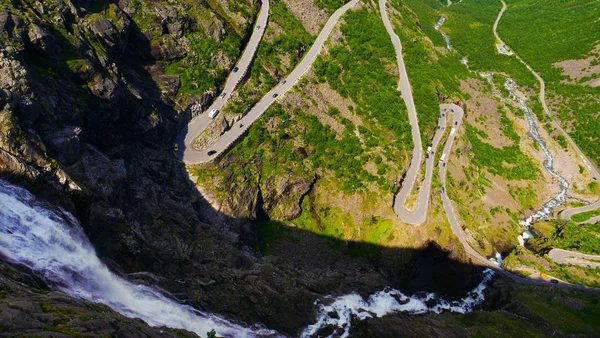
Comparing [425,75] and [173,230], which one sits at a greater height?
[425,75]

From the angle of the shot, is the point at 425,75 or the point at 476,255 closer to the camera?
the point at 476,255

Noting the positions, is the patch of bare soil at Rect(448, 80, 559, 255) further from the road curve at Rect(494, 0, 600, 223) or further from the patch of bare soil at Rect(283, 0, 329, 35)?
the patch of bare soil at Rect(283, 0, 329, 35)

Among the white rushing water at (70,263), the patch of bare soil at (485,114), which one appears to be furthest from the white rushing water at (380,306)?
the patch of bare soil at (485,114)

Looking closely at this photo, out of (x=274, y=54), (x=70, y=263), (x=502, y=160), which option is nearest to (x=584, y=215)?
(x=502, y=160)

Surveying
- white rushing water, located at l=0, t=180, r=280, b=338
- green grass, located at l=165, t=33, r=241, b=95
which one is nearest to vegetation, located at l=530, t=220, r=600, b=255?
white rushing water, located at l=0, t=180, r=280, b=338

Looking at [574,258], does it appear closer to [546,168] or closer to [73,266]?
[546,168]

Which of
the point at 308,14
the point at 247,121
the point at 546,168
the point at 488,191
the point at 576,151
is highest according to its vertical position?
the point at 308,14

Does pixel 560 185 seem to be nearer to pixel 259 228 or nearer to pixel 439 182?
pixel 439 182
